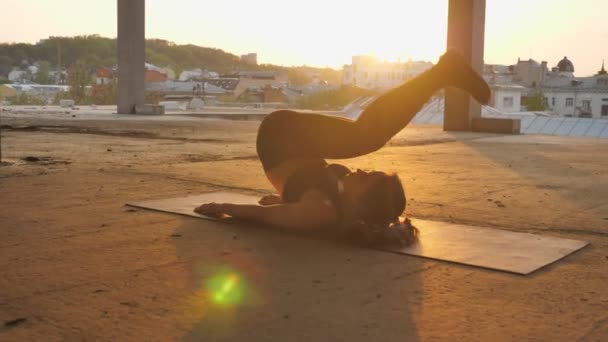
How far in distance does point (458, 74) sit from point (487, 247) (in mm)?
930

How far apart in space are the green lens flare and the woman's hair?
2.87 ft

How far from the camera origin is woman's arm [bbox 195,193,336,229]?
11.1 ft

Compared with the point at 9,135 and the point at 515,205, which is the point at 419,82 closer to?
the point at 515,205

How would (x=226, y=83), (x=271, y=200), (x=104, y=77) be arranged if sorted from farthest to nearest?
(x=226, y=83)
(x=104, y=77)
(x=271, y=200)

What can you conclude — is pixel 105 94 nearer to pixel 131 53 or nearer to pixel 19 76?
pixel 131 53

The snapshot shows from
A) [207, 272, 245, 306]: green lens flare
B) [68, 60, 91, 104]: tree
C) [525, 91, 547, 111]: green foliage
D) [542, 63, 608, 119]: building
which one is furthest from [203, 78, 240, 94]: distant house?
[207, 272, 245, 306]: green lens flare

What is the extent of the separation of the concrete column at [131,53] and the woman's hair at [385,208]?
50.9ft

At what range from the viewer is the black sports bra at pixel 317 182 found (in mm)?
3334

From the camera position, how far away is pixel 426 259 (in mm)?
2967

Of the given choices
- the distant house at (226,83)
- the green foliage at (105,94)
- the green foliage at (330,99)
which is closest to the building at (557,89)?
the green foliage at (330,99)

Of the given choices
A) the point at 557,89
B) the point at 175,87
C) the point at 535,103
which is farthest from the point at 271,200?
the point at 557,89

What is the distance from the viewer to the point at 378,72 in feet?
260

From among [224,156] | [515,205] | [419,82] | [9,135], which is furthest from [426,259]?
[9,135]

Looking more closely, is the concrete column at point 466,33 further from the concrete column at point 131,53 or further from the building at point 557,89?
the building at point 557,89
